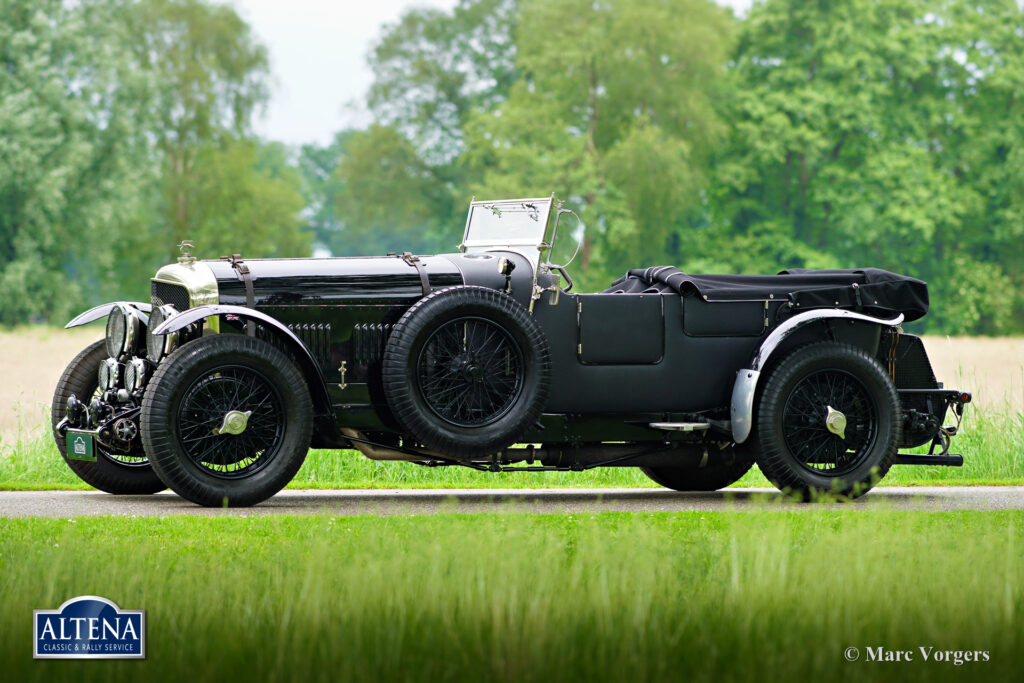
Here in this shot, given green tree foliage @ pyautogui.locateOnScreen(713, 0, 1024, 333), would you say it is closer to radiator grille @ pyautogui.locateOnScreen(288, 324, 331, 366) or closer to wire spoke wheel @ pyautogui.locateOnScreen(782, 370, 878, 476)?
wire spoke wheel @ pyautogui.locateOnScreen(782, 370, 878, 476)

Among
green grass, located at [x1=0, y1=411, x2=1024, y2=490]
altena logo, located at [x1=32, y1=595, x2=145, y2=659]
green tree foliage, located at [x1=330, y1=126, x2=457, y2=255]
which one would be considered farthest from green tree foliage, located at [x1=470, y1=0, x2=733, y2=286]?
altena logo, located at [x1=32, y1=595, x2=145, y2=659]

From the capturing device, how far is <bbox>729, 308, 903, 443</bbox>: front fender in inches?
385

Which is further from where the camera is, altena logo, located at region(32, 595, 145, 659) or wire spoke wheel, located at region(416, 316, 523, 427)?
wire spoke wheel, located at region(416, 316, 523, 427)

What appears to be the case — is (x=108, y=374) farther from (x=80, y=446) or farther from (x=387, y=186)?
(x=387, y=186)

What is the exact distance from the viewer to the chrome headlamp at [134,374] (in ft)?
30.3

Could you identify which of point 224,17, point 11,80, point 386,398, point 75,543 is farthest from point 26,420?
point 224,17

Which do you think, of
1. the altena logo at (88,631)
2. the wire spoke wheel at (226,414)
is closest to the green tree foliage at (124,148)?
the wire spoke wheel at (226,414)

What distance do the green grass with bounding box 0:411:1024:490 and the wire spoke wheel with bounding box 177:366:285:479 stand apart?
2.26 meters

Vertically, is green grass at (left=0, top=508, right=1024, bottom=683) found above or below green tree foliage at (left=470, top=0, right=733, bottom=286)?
below

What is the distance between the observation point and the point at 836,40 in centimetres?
4866

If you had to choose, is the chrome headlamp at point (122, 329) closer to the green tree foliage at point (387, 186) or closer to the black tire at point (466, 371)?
the black tire at point (466, 371)

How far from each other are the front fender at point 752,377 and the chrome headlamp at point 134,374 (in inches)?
164

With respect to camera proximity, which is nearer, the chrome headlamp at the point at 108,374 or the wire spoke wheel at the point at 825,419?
the chrome headlamp at the point at 108,374

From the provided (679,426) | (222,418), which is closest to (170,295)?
(222,418)
